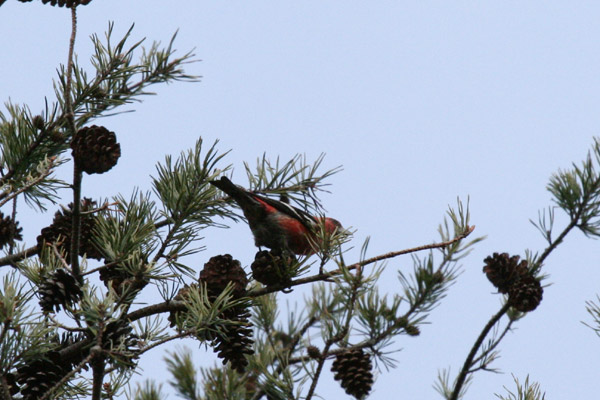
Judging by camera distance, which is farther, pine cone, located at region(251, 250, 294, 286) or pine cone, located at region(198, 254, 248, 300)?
pine cone, located at region(251, 250, 294, 286)

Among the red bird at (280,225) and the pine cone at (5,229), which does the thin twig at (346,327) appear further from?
the pine cone at (5,229)

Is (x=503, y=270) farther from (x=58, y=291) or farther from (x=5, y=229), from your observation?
(x=5, y=229)

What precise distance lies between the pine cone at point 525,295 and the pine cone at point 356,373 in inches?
20.9

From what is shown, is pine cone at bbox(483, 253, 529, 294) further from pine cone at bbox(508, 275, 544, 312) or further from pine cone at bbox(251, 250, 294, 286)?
pine cone at bbox(251, 250, 294, 286)

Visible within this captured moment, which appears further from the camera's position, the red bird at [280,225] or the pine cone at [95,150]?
the red bird at [280,225]

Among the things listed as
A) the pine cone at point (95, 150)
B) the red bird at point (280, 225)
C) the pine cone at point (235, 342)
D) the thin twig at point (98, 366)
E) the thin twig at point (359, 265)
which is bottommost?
the thin twig at point (98, 366)

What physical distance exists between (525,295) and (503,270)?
0.17 meters

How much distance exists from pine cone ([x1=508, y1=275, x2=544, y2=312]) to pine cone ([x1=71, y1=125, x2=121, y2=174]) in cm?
136

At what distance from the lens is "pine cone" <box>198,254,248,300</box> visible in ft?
6.69

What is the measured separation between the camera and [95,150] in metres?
1.88

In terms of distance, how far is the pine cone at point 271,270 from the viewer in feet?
7.12

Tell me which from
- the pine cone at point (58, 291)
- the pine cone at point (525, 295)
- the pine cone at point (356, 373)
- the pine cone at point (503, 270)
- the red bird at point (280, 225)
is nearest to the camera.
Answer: the pine cone at point (58, 291)

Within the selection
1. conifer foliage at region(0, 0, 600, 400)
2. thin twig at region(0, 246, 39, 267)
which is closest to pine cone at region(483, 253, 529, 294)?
conifer foliage at region(0, 0, 600, 400)

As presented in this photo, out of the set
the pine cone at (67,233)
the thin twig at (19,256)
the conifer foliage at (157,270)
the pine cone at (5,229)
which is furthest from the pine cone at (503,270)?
the pine cone at (5,229)
